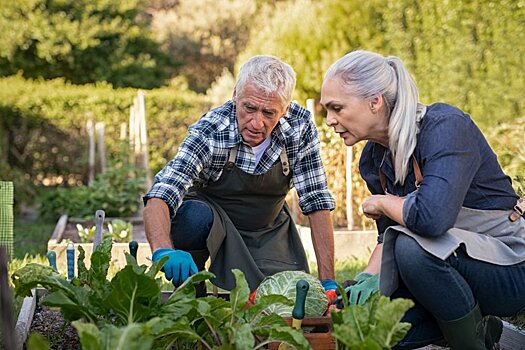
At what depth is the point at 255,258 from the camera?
12.3ft

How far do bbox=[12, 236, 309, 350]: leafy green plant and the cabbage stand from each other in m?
0.28

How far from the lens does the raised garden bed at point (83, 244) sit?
18.1 ft

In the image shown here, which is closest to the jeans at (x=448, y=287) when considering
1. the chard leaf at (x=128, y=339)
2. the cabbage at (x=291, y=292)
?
the cabbage at (x=291, y=292)

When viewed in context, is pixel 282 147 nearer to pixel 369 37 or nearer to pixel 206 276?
pixel 206 276

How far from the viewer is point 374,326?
2262 millimetres

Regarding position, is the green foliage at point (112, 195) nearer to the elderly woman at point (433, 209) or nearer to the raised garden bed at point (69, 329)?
the raised garden bed at point (69, 329)

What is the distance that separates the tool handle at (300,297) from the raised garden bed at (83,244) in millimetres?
2771

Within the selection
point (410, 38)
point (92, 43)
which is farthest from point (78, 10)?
point (410, 38)

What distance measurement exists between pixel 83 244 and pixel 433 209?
3.56 m

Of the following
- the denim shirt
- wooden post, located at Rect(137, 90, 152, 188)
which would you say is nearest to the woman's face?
the denim shirt

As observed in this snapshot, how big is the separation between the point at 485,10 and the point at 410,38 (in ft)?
4.34

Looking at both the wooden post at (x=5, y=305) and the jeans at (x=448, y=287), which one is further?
the jeans at (x=448, y=287)

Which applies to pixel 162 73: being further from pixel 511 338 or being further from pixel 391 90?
pixel 391 90

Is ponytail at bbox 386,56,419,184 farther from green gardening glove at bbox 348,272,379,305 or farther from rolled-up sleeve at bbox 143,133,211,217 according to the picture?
rolled-up sleeve at bbox 143,133,211,217
